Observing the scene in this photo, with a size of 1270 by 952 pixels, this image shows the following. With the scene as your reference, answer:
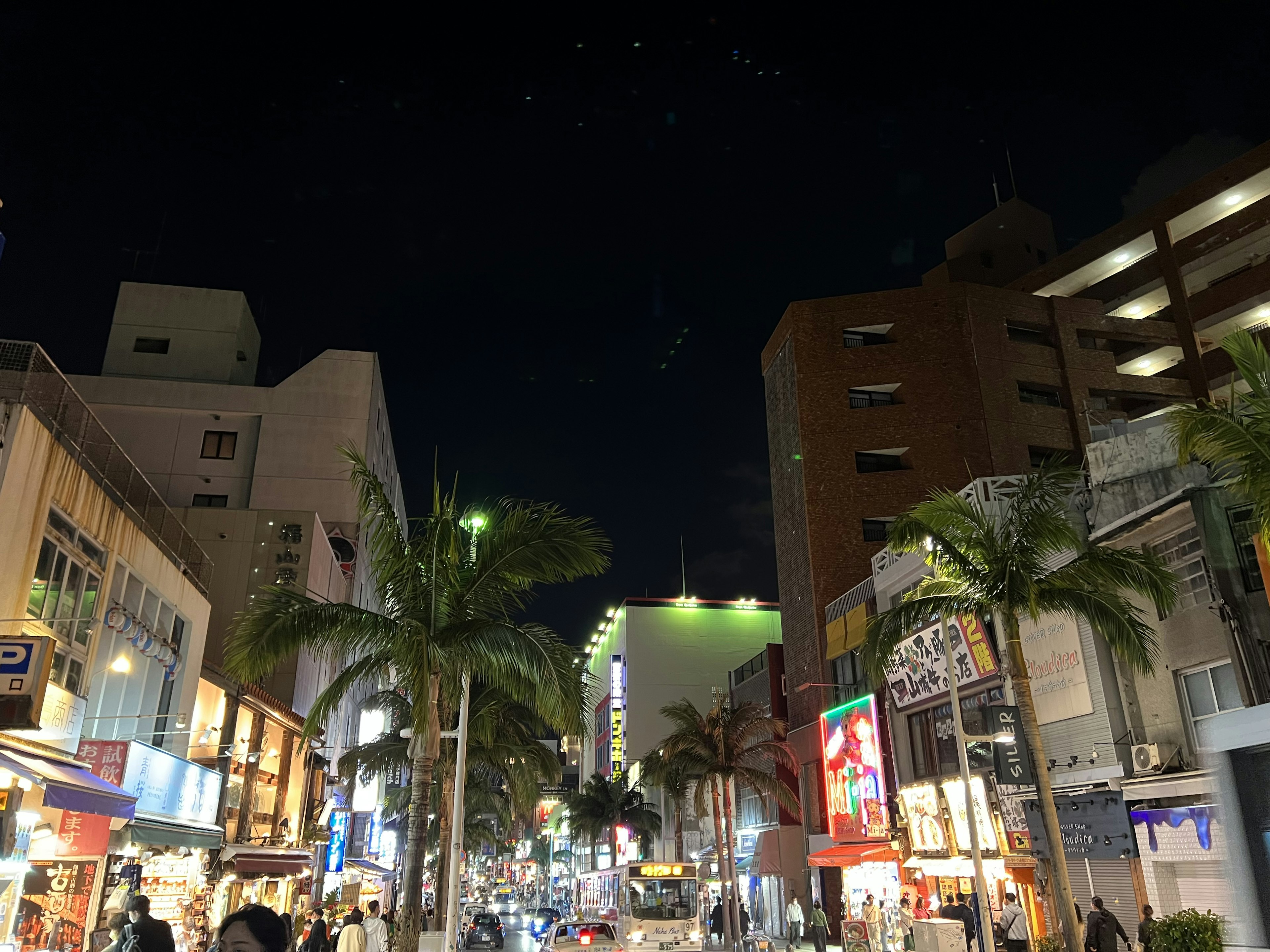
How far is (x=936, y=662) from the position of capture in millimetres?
29016

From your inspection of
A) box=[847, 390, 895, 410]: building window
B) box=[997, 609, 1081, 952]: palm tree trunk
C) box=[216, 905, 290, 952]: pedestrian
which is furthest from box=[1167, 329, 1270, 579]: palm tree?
box=[847, 390, 895, 410]: building window

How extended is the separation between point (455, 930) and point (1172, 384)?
1857 inches

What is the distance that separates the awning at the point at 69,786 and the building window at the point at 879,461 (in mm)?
37413

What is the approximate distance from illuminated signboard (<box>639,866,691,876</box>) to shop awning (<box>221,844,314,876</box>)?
446 inches

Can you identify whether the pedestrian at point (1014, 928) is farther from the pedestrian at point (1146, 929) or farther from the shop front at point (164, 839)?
the shop front at point (164, 839)

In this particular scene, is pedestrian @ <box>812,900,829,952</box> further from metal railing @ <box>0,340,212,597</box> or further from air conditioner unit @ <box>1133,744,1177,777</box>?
metal railing @ <box>0,340,212,597</box>

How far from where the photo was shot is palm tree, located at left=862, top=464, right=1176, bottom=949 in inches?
628

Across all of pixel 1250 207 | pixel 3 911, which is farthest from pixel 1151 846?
pixel 1250 207

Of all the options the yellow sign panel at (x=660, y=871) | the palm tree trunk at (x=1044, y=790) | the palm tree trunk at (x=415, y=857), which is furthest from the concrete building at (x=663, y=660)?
the palm tree trunk at (x=415, y=857)

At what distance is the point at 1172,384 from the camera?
49.3m

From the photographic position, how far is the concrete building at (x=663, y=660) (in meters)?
76.2

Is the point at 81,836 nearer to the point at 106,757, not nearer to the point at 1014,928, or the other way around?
the point at 106,757

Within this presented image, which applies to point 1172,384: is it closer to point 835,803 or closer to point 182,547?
point 835,803

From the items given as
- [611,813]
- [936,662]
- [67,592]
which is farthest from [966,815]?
[611,813]
